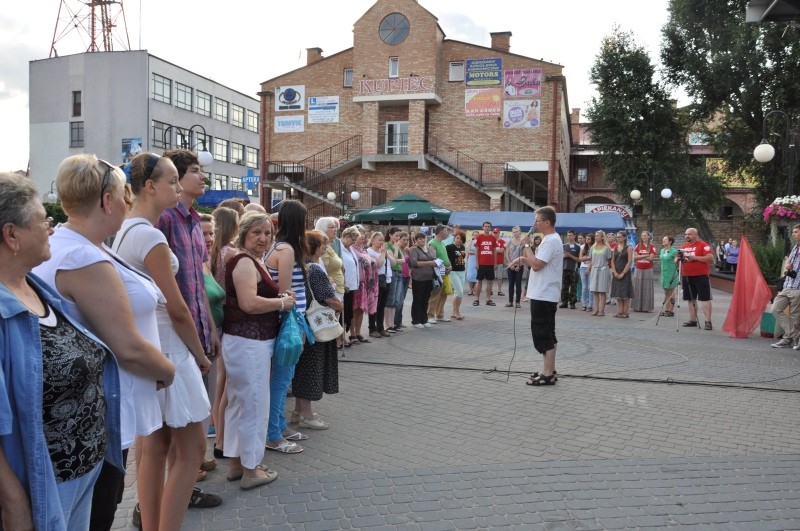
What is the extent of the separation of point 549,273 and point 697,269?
6.99 metres

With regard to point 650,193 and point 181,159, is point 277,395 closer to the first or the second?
point 181,159

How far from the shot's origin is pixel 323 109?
36.6 m

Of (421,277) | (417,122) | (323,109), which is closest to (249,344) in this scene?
(421,277)

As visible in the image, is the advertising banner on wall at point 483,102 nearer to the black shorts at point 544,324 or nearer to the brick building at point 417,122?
the brick building at point 417,122

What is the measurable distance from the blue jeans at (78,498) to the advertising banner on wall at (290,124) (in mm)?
36217

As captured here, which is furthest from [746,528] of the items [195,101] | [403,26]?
[195,101]

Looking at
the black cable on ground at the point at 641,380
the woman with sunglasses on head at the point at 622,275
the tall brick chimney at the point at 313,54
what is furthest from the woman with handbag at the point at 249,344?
the tall brick chimney at the point at 313,54

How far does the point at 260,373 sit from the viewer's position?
13.8 ft

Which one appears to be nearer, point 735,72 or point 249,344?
point 249,344

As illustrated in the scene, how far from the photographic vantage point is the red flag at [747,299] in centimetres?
1143

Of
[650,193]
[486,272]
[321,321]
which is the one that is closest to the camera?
[321,321]

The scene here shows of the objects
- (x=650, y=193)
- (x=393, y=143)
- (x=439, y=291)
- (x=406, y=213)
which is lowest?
(x=439, y=291)

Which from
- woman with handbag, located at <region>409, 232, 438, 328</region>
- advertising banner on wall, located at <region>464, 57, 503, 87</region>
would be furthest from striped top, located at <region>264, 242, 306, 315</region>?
advertising banner on wall, located at <region>464, 57, 503, 87</region>

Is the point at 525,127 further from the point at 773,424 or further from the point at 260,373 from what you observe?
the point at 260,373
